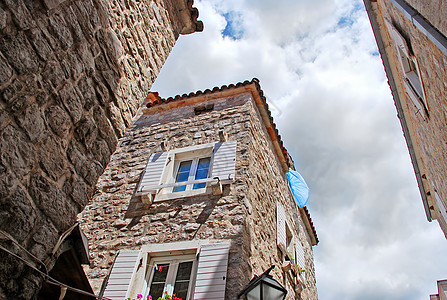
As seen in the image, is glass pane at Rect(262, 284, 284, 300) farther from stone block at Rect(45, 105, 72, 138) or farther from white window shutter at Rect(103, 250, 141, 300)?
stone block at Rect(45, 105, 72, 138)

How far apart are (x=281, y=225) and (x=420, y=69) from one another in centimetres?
386

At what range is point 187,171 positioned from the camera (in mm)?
6191

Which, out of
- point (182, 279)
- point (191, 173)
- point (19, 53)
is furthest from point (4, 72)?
point (191, 173)

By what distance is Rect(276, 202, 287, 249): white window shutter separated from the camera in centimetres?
645

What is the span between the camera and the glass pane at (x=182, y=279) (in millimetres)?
4398

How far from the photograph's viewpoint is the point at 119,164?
682 cm

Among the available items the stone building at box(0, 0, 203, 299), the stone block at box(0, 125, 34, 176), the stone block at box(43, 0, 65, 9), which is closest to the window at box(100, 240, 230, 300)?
the stone building at box(0, 0, 203, 299)

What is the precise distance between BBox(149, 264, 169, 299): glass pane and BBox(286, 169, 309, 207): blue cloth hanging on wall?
3.73 m

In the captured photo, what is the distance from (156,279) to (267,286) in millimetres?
1860

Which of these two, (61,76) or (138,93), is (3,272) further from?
(138,93)

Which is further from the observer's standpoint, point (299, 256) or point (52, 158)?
point (299, 256)

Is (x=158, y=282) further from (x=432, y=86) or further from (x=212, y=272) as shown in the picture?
(x=432, y=86)

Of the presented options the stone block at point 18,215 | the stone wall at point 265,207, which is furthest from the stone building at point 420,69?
the stone block at point 18,215

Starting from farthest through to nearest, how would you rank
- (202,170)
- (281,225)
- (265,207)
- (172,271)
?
1. (281,225)
2. (265,207)
3. (202,170)
4. (172,271)
